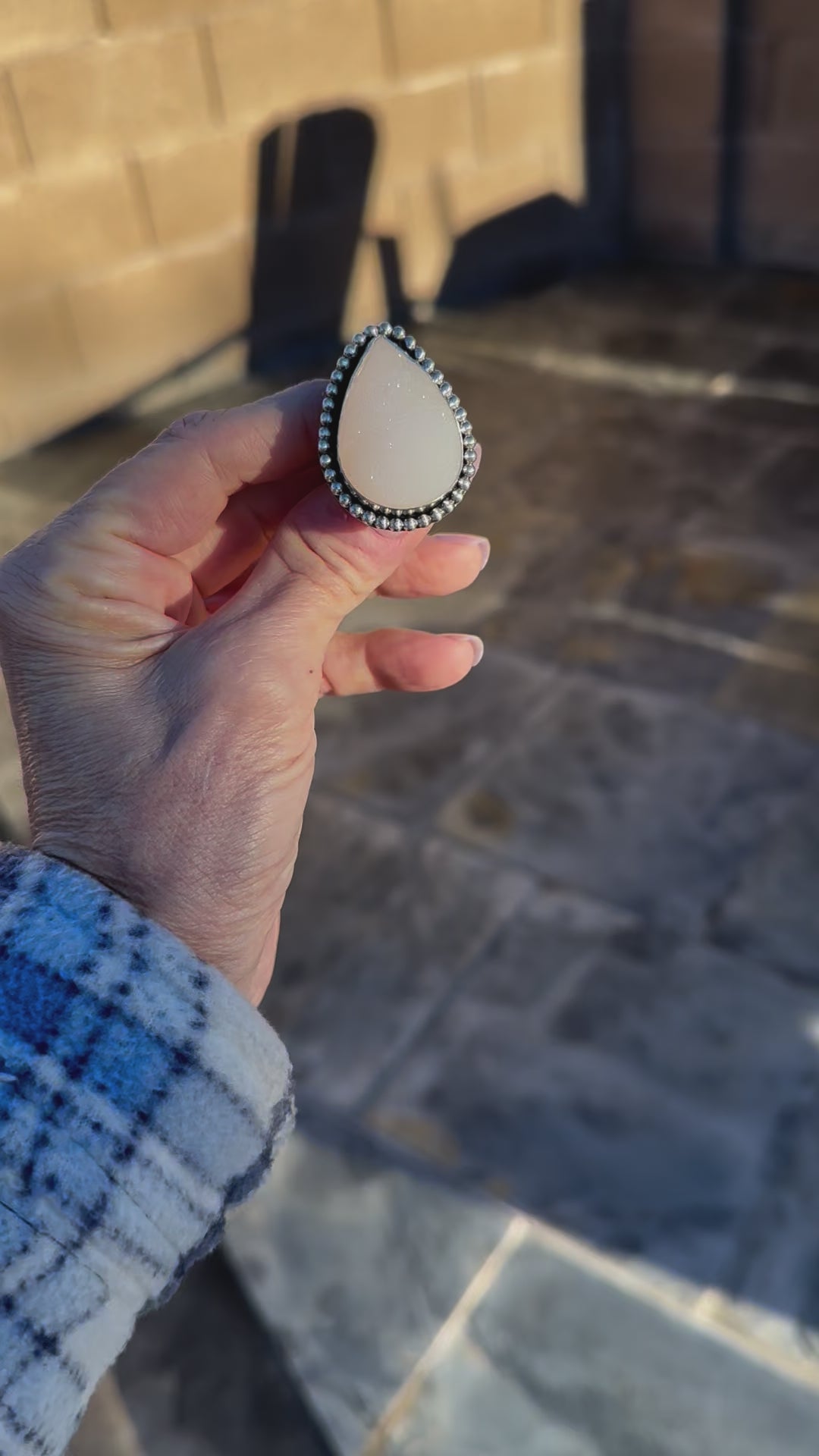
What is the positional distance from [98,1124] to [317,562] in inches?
21.7

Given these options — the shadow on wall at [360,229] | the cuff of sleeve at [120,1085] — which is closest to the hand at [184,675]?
the cuff of sleeve at [120,1085]

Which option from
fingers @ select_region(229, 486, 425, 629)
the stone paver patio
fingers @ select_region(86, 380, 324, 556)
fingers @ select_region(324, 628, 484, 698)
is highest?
fingers @ select_region(86, 380, 324, 556)

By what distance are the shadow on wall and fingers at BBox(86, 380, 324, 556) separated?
3.95 metres

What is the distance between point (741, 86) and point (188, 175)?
246 centimetres

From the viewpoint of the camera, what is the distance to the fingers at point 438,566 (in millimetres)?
1415

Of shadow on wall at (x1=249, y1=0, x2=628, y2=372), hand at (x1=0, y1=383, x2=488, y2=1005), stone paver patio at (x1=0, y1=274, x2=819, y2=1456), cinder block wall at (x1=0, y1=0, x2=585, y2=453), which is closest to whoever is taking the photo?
hand at (x1=0, y1=383, x2=488, y2=1005)

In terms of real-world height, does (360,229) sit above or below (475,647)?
below

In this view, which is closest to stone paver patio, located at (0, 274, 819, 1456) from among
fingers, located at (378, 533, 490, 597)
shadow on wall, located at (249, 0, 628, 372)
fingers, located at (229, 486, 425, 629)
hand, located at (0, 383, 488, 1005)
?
hand, located at (0, 383, 488, 1005)

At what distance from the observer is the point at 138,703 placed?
44.2 inches

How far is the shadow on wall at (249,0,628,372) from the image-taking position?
15.6ft

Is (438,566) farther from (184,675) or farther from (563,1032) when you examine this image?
(563,1032)

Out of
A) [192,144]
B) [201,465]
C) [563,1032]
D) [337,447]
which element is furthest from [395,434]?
[192,144]

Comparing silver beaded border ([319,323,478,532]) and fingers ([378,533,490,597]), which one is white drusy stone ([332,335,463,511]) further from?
fingers ([378,533,490,597])

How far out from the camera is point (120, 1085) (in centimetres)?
90
